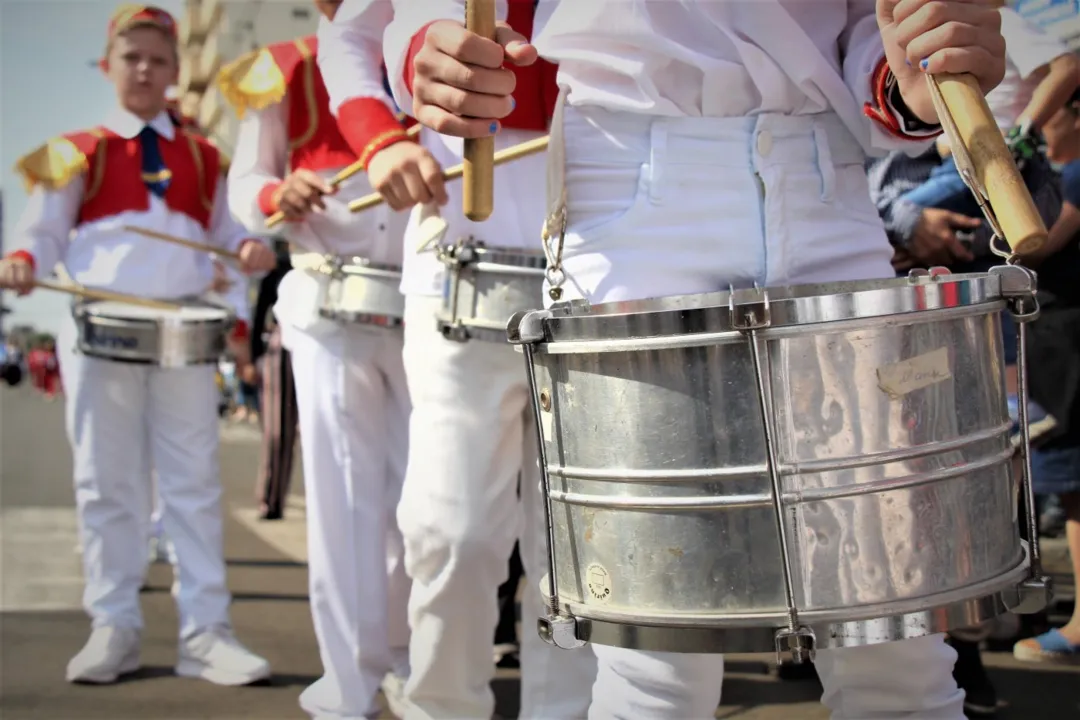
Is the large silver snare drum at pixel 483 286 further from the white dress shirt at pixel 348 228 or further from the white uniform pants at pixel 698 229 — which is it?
the white dress shirt at pixel 348 228

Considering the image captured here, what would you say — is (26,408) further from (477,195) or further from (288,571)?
(477,195)

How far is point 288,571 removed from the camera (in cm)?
634

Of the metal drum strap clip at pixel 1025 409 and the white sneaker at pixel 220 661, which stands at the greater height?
the metal drum strap clip at pixel 1025 409

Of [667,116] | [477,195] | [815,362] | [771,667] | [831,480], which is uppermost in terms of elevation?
[667,116]

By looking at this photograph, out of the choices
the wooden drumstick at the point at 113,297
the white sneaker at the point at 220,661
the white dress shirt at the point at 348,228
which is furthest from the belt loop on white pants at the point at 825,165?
the wooden drumstick at the point at 113,297

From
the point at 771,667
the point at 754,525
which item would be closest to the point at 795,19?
the point at 754,525

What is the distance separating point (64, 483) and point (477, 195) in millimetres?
9463

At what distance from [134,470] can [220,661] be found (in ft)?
2.85

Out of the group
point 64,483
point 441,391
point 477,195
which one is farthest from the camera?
point 64,483

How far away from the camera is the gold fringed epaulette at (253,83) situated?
4078 mm

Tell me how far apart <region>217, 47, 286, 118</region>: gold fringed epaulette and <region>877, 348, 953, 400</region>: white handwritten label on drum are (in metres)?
2.95

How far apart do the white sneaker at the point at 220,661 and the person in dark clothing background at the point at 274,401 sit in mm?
2256

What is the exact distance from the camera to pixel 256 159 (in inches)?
163

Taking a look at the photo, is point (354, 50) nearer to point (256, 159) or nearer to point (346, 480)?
point (256, 159)
